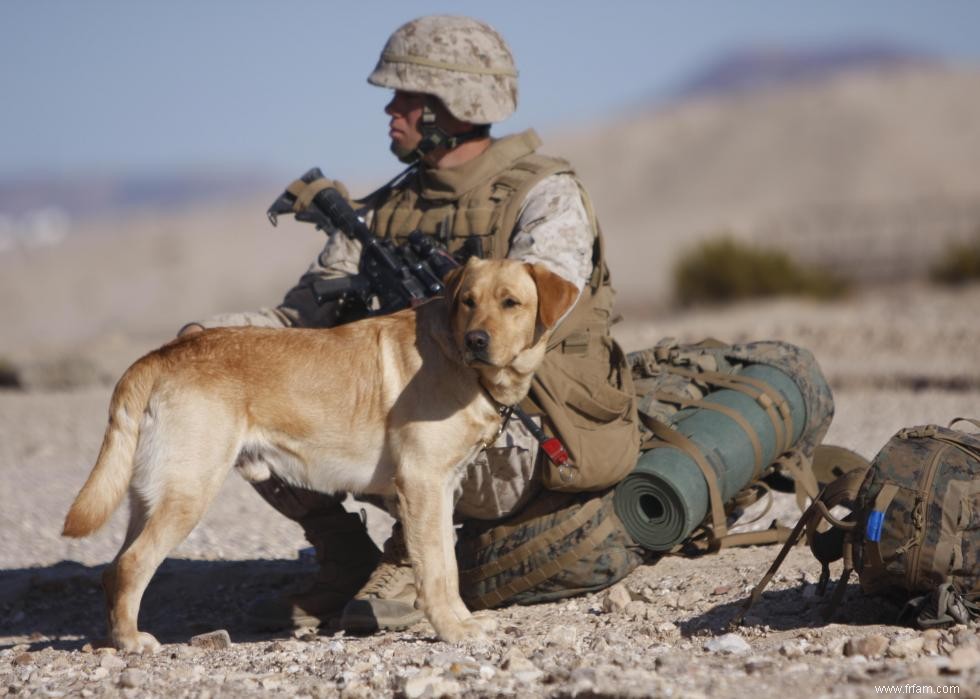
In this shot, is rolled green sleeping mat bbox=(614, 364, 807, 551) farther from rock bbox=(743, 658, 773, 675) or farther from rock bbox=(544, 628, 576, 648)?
rock bbox=(743, 658, 773, 675)

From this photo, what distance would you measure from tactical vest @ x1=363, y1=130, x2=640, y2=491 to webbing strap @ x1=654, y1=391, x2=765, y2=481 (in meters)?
0.46

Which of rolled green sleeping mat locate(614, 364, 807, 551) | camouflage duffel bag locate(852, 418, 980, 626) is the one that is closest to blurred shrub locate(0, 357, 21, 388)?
rolled green sleeping mat locate(614, 364, 807, 551)

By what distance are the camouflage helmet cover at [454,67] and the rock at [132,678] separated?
2.73 m

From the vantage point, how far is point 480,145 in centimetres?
570

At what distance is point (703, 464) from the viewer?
5332 mm

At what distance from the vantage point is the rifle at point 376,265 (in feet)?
17.1

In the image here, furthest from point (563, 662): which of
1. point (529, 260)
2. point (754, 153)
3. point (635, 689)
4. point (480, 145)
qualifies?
point (754, 153)

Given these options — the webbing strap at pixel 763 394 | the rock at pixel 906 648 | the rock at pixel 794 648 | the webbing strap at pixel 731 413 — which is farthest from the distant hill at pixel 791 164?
the rock at pixel 906 648

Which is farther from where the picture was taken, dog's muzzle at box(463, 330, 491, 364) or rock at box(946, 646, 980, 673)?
dog's muzzle at box(463, 330, 491, 364)

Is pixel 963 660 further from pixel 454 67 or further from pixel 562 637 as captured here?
pixel 454 67

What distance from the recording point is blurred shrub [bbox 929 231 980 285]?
2127 centimetres

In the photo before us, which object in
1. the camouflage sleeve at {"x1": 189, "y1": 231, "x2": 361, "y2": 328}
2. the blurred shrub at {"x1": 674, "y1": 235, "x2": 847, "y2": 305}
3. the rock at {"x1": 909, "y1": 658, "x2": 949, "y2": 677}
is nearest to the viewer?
the rock at {"x1": 909, "y1": 658, "x2": 949, "y2": 677}

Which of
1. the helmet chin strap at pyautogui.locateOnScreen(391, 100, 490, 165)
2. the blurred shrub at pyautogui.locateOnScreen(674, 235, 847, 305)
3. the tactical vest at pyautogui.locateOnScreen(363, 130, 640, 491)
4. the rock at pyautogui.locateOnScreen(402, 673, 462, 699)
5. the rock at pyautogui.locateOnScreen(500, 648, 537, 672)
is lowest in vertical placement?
the blurred shrub at pyautogui.locateOnScreen(674, 235, 847, 305)

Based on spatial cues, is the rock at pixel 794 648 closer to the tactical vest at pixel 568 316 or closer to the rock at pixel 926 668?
the rock at pixel 926 668
